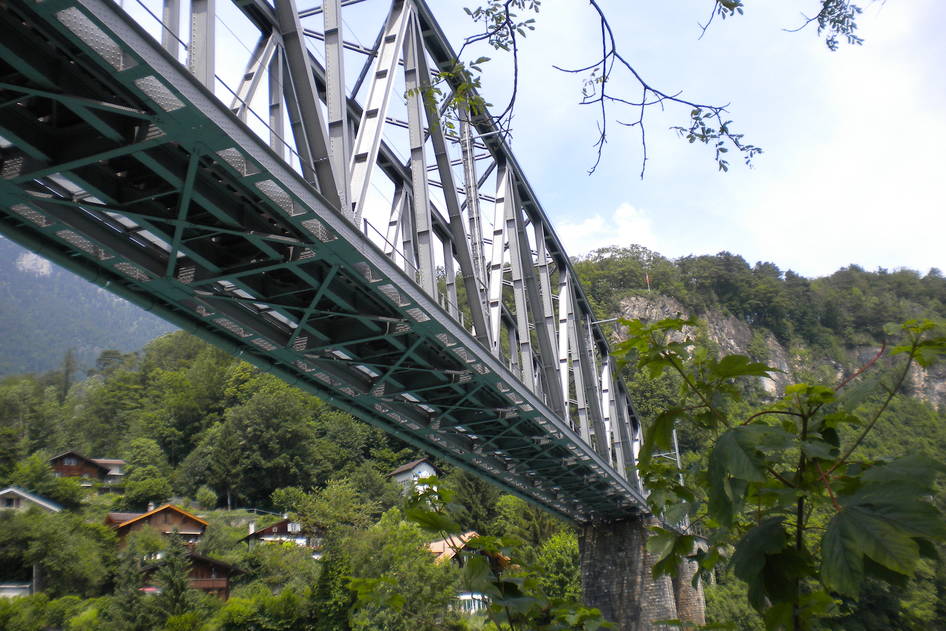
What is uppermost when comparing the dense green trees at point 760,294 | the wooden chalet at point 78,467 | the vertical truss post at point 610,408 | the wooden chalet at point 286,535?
the dense green trees at point 760,294

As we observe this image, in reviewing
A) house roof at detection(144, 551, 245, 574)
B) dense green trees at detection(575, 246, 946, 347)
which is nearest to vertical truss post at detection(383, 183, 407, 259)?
house roof at detection(144, 551, 245, 574)

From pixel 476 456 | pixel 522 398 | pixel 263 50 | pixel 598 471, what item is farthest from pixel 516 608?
pixel 598 471

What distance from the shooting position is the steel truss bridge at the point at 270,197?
6574mm

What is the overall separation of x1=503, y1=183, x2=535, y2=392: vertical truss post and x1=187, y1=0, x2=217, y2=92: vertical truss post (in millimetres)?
10946

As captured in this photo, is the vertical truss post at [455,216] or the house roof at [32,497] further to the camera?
the house roof at [32,497]

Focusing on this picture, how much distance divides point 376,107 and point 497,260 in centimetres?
647

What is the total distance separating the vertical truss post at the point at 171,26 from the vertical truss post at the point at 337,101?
2507mm

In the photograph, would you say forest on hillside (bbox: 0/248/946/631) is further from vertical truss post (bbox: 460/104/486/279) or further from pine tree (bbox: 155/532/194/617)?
vertical truss post (bbox: 460/104/486/279)

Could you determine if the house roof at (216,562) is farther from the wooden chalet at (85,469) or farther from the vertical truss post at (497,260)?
the vertical truss post at (497,260)

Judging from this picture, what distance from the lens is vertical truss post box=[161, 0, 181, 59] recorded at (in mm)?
6707

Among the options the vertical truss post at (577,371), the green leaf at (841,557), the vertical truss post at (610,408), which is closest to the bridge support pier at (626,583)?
the vertical truss post at (610,408)

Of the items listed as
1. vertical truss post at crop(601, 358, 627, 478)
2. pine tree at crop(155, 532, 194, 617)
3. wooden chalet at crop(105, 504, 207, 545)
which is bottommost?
pine tree at crop(155, 532, 194, 617)

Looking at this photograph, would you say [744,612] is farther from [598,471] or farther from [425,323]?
[425,323]

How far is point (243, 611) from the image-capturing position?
37.8 metres
